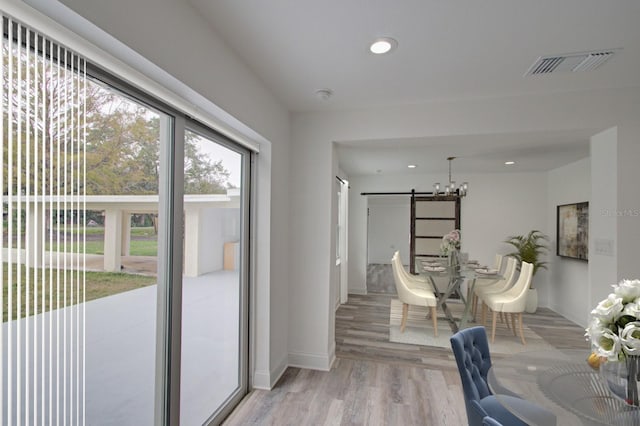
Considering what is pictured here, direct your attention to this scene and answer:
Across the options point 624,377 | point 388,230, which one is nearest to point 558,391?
point 624,377

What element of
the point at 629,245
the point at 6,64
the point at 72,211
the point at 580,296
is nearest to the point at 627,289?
the point at 629,245

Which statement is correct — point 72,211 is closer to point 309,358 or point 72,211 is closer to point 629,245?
point 309,358

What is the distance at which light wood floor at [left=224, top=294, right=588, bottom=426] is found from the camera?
7.40 feet

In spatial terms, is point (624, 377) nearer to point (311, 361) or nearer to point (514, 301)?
point (311, 361)

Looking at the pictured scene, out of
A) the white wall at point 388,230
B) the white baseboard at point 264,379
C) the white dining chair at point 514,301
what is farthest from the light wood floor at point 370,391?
the white wall at point 388,230

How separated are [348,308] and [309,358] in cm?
224

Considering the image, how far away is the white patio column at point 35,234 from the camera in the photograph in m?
1.00

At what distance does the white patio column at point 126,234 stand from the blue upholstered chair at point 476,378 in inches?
69.2

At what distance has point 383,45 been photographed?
6.20 feet

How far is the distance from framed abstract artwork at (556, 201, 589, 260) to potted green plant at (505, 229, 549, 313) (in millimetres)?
260

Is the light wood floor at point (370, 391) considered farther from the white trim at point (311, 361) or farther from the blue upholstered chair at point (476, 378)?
the blue upholstered chair at point (476, 378)

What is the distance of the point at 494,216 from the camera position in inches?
222

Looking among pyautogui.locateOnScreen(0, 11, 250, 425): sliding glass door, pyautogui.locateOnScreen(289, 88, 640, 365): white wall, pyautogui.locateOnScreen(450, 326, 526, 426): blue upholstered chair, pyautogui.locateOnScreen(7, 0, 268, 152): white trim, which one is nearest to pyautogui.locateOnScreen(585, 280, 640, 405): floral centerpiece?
pyautogui.locateOnScreen(450, 326, 526, 426): blue upholstered chair

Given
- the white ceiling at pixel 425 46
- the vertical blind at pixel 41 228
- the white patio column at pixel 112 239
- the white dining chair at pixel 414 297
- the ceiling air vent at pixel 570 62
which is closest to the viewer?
the vertical blind at pixel 41 228
